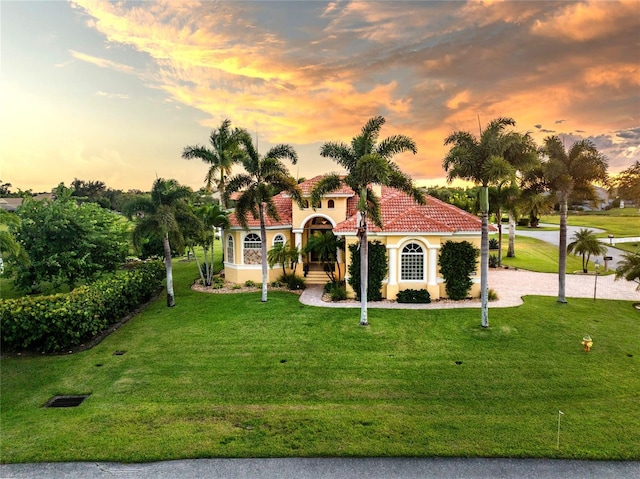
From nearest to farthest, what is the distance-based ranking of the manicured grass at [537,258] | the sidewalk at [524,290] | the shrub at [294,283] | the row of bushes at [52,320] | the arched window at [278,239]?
the row of bushes at [52,320]
the sidewalk at [524,290]
the shrub at [294,283]
the arched window at [278,239]
the manicured grass at [537,258]

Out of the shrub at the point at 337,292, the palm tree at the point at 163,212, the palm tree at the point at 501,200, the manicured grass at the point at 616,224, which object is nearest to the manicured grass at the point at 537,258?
the palm tree at the point at 501,200

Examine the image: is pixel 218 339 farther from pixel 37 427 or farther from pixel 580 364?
pixel 580 364

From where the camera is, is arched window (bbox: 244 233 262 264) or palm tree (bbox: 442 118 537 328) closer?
palm tree (bbox: 442 118 537 328)

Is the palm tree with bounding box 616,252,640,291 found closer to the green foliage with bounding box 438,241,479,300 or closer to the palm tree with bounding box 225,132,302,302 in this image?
the green foliage with bounding box 438,241,479,300

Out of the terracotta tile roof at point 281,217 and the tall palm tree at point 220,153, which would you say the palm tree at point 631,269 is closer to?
the terracotta tile roof at point 281,217

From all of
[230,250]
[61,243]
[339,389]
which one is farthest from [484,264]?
[61,243]

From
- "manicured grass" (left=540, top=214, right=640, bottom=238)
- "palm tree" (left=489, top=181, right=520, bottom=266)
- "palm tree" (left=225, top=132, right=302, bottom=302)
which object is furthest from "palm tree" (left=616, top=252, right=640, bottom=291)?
"manicured grass" (left=540, top=214, right=640, bottom=238)
